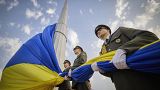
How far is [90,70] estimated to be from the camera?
10.0 ft

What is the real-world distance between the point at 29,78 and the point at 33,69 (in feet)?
0.85

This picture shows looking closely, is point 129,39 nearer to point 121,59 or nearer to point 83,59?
point 121,59

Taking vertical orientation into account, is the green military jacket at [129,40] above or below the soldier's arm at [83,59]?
below

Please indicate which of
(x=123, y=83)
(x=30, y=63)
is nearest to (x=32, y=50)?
(x=30, y=63)

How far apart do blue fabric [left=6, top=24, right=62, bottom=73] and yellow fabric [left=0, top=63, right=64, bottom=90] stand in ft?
0.56

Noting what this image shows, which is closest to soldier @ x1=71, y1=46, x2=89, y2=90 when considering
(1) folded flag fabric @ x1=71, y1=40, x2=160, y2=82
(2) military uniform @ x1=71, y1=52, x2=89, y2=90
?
(2) military uniform @ x1=71, y1=52, x2=89, y2=90

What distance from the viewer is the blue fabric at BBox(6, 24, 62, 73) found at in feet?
14.4

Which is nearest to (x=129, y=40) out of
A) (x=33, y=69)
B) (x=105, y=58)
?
(x=105, y=58)

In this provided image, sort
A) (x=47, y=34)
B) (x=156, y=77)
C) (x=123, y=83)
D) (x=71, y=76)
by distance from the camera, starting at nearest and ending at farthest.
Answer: (x=156, y=77) → (x=123, y=83) → (x=71, y=76) → (x=47, y=34)

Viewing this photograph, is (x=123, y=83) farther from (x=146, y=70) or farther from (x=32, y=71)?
(x=32, y=71)

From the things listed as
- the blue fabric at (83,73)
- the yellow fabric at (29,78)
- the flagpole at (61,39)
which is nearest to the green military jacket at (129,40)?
the blue fabric at (83,73)

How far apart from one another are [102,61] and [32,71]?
218 centimetres

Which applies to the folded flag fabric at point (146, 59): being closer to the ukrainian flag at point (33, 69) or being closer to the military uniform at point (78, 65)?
the military uniform at point (78, 65)

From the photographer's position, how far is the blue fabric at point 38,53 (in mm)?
4398
